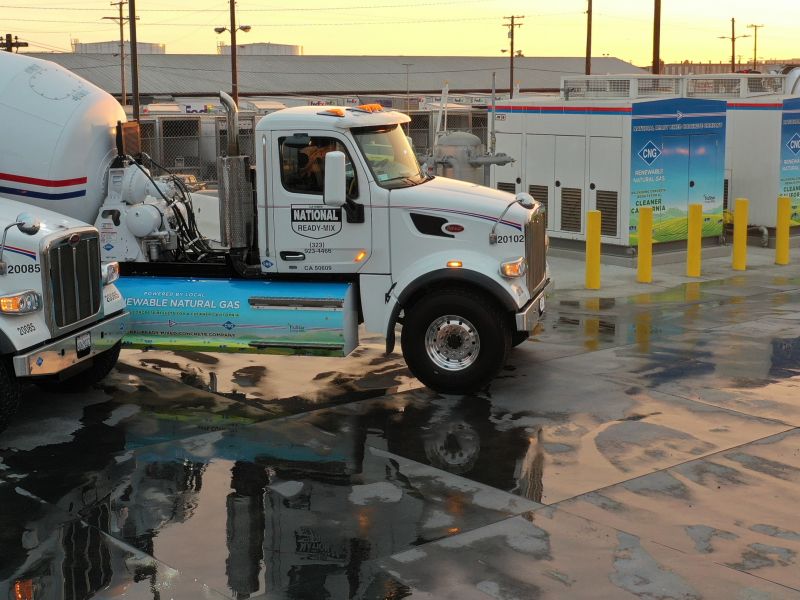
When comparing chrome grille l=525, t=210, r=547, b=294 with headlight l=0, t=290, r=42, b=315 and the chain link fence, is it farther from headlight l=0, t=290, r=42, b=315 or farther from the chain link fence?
the chain link fence

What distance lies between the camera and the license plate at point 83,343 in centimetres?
966

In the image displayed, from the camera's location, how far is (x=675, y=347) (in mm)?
12531

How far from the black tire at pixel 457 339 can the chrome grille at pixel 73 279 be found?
2.89 metres

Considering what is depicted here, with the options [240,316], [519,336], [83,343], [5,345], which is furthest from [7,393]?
[519,336]

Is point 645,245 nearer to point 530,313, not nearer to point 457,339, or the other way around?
point 530,313

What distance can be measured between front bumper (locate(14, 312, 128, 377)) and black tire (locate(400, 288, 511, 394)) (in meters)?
2.68

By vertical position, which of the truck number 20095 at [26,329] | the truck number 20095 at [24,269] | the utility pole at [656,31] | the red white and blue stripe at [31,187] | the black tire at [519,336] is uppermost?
the utility pole at [656,31]

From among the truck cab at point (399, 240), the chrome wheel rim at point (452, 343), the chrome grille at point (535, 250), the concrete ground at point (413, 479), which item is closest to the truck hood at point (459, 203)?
the truck cab at point (399, 240)

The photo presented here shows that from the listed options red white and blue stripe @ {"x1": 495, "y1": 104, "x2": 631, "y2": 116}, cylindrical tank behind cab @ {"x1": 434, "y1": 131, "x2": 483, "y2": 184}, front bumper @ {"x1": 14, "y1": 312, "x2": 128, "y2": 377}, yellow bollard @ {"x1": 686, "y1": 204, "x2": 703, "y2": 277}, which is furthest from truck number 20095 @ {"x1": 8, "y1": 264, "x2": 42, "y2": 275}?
cylindrical tank behind cab @ {"x1": 434, "y1": 131, "x2": 483, "y2": 184}

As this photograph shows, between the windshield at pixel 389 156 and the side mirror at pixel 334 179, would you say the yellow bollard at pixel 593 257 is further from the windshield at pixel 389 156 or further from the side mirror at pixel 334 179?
the side mirror at pixel 334 179

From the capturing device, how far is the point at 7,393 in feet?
29.9

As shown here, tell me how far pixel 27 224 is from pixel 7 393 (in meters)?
1.38

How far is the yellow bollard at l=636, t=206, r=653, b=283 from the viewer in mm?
17031

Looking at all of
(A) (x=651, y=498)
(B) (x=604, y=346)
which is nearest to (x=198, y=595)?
(A) (x=651, y=498)
